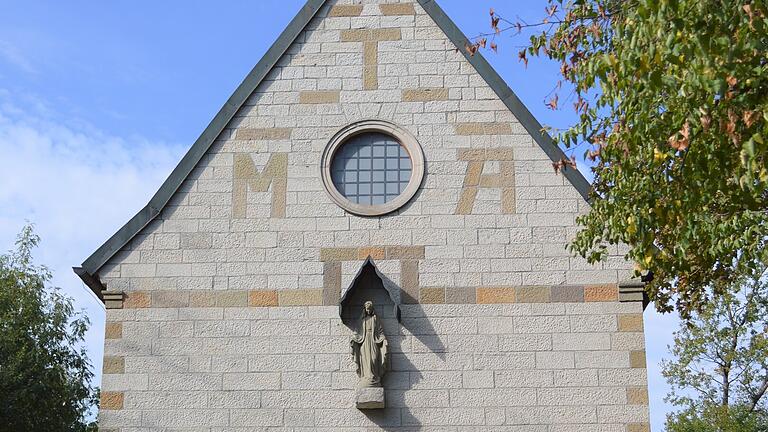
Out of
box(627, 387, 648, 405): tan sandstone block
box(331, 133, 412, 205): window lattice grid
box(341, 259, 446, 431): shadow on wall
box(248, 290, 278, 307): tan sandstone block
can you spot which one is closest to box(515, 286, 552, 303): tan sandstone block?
box(341, 259, 446, 431): shadow on wall

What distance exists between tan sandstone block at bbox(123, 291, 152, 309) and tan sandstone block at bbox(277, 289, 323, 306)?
5.84 ft

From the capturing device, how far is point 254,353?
50.2 feet

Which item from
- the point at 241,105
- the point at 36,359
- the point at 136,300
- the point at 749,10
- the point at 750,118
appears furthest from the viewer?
the point at 36,359

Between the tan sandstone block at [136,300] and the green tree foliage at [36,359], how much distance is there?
13.5 metres

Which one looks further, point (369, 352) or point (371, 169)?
point (371, 169)

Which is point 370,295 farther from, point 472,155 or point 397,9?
point 397,9

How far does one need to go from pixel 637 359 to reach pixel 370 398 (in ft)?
11.4

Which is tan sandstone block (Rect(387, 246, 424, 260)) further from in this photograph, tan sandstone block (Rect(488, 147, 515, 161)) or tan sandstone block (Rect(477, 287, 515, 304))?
tan sandstone block (Rect(488, 147, 515, 161))

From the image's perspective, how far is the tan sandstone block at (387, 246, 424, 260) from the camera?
15.7 metres

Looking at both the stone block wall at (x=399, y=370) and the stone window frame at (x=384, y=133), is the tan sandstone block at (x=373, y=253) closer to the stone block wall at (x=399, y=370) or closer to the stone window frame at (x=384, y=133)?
the stone window frame at (x=384, y=133)

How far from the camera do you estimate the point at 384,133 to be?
1641 cm

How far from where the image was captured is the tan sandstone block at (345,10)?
16.9m

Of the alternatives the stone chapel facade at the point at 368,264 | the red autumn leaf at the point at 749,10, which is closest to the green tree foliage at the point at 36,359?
the stone chapel facade at the point at 368,264

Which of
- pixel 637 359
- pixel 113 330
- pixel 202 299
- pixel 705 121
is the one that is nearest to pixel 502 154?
pixel 637 359
